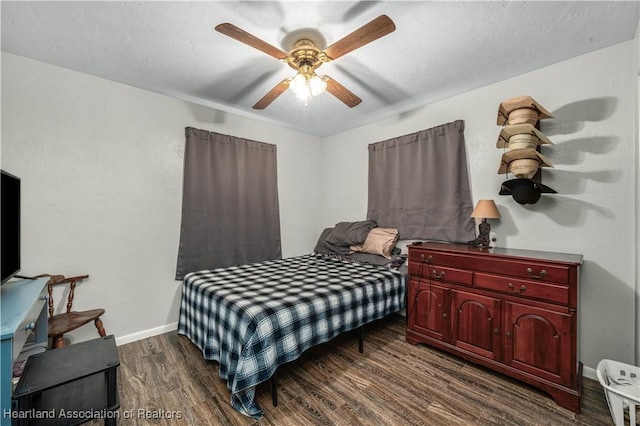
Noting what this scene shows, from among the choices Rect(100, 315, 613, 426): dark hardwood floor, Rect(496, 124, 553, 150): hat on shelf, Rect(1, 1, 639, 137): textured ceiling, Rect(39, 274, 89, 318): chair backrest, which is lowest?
Rect(100, 315, 613, 426): dark hardwood floor

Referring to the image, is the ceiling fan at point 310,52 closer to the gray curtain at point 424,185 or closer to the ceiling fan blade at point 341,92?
the ceiling fan blade at point 341,92

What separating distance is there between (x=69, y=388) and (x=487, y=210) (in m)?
3.04

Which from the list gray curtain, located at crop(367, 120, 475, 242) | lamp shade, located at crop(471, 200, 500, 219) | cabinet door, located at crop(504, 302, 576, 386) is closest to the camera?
cabinet door, located at crop(504, 302, 576, 386)

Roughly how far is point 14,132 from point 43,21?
897mm

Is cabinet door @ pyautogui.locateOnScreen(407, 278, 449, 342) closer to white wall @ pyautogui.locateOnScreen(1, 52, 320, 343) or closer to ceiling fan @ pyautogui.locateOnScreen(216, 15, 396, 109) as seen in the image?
ceiling fan @ pyautogui.locateOnScreen(216, 15, 396, 109)

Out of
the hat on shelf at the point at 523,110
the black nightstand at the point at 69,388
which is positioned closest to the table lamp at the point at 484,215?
the hat on shelf at the point at 523,110

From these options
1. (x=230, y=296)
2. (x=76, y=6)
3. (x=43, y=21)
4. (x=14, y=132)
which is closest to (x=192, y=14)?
(x=76, y=6)

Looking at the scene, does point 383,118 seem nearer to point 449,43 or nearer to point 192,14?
point 449,43

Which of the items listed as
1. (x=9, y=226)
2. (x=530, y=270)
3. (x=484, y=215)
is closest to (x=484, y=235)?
(x=484, y=215)

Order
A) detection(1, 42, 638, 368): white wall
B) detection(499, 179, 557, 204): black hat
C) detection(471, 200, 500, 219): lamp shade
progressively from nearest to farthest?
1. detection(1, 42, 638, 368): white wall
2. detection(499, 179, 557, 204): black hat
3. detection(471, 200, 500, 219): lamp shade

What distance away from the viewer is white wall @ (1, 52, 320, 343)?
2.12 metres

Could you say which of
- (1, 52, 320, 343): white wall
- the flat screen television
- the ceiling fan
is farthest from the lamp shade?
the flat screen television

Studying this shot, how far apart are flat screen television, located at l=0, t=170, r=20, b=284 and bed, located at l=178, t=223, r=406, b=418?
43.2 inches

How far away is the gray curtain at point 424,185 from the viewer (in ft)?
8.86
